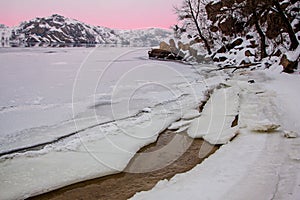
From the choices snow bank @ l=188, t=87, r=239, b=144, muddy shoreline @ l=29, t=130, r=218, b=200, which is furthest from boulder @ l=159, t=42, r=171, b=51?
muddy shoreline @ l=29, t=130, r=218, b=200

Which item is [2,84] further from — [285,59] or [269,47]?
[269,47]

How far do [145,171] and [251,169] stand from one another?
144 cm

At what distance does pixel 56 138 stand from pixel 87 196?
6.62ft

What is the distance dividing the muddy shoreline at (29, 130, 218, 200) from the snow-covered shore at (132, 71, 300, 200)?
0.95ft

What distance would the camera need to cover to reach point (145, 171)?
352cm

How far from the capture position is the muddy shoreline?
2979 millimetres

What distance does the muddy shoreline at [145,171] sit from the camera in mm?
2979

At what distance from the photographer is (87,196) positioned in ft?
9.62

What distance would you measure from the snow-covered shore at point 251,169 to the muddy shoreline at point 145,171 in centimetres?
29

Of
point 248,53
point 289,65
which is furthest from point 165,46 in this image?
point 289,65

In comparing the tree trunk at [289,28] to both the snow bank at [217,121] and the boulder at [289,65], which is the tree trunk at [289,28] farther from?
the snow bank at [217,121]

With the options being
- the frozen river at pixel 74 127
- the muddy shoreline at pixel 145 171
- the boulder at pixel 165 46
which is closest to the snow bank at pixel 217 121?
the muddy shoreline at pixel 145 171

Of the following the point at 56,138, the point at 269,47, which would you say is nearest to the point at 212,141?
the point at 56,138

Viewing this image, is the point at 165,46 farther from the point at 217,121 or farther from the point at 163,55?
the point at 217,121
